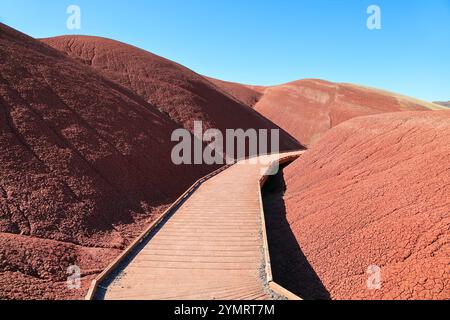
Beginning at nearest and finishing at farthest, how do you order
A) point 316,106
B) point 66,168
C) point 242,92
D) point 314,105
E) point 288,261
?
point 288,261, point 66,168, point 316,106, point 314,105, point 242,92

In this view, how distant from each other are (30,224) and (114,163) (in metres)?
4.72

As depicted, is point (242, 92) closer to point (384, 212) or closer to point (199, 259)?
point (384, 212)

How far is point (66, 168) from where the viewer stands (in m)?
10.5

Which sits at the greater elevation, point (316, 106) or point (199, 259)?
point (316, 106)

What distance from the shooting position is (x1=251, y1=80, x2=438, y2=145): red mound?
1745 inches

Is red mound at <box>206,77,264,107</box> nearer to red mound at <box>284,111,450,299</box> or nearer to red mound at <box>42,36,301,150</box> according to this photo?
red mound at <box>42,36,301,150</box>

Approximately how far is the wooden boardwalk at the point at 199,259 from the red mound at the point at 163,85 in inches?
584

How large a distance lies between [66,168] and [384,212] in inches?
396

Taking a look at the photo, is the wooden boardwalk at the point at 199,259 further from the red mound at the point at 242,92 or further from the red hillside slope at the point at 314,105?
the red mound at the point at 242,92

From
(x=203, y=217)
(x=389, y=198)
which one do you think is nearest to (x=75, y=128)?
(x=203, y=217)

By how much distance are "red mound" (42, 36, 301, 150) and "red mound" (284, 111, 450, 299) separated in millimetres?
14449

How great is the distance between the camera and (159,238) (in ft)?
25.7

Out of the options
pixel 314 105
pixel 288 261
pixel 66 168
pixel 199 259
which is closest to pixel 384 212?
pixel 288 261
